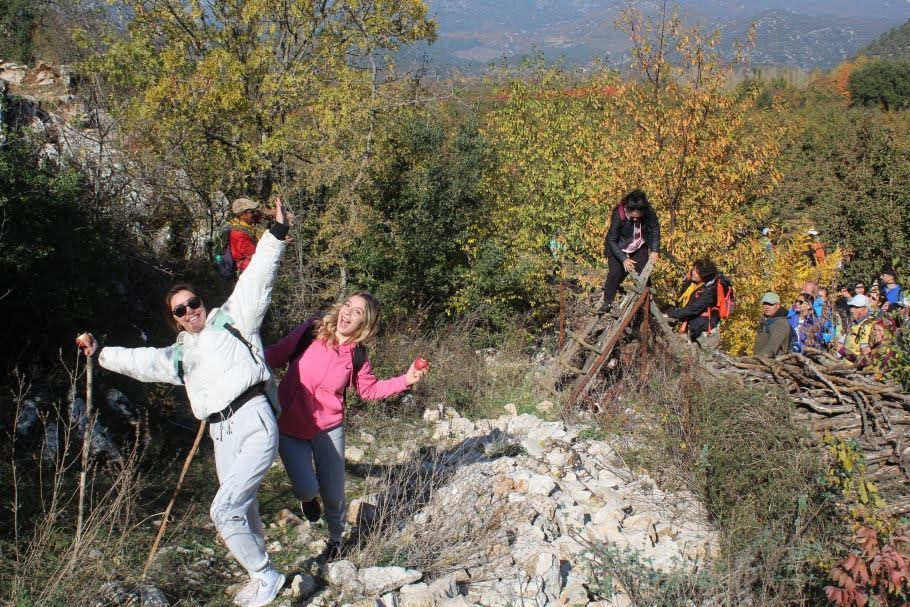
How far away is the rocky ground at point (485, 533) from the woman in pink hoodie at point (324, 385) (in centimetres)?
49

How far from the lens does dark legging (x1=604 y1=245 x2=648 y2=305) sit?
7492 mm

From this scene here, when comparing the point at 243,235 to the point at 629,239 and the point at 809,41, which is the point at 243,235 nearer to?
the point at 629,239

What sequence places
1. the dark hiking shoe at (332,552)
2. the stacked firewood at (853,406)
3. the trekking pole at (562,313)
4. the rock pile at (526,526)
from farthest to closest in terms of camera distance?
1. the trekking pole at (562,313)
2. the stacked firewood at (853,406)
3. the dark hiking shoe at (332,552)
4. the rock pile at (526,526)

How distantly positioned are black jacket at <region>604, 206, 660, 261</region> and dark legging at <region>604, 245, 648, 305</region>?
0.09m

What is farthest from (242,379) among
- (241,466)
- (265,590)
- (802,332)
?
(802,332)

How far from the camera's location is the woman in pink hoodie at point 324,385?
411 cm

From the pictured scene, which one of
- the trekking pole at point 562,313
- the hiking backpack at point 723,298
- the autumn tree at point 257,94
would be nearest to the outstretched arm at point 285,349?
the trekking pole at point 562,313

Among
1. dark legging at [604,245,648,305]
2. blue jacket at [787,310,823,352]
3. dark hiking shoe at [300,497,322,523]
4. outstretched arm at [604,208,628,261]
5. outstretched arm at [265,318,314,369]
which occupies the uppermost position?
outstretched arm at [265,318,314,369]

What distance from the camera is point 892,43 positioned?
86.0 metres

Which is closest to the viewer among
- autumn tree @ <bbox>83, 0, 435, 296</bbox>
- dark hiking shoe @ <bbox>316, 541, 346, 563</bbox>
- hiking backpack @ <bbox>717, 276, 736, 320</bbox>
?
dark hiking shoe @ <bbox>316, 541, 346, 563</bbox>

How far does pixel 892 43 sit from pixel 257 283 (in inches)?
4040

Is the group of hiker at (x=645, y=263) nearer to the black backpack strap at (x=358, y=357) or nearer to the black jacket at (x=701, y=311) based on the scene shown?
the black jacket at (x=701, y=311)

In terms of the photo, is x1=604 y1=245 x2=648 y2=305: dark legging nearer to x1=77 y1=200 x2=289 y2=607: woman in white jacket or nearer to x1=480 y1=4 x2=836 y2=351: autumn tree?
x1=480 y1=4 x2=836 y2=351: autumn tree

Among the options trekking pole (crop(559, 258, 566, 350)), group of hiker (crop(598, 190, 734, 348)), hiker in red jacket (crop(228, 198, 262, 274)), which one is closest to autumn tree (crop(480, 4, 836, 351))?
trekking pole (crop(559, 258, 566, 350))
